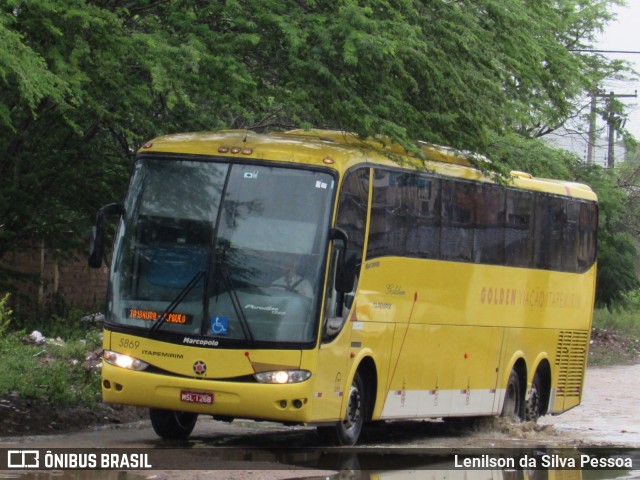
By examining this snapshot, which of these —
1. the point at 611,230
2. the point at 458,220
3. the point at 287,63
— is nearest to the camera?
the point at 287,63

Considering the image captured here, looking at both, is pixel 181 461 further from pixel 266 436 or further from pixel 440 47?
pixel 440 47

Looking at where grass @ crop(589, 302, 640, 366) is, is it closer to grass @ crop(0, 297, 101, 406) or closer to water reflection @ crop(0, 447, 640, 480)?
grass @ crop(0, 297, 101, 406)

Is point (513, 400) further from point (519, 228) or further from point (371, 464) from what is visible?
point (371, 464)

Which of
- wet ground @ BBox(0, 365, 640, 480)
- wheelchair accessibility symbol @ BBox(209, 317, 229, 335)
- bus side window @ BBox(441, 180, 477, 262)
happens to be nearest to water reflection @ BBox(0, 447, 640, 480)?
wet ground @ BBox(0, 365, 640, 480)

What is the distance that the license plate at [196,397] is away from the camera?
41.6 feet

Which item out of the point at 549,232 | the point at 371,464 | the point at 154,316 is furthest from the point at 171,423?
the point at 549,232

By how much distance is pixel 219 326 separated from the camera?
41.9ft

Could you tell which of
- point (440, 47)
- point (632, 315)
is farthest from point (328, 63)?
point (632, 315)

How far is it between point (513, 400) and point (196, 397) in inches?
291

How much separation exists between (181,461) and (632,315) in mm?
36457

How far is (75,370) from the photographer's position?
55.2 ft

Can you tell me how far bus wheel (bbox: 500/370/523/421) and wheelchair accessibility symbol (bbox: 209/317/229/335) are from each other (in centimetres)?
684

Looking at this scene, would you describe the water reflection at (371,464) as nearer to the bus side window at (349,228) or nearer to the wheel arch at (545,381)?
the bus side window at (349,228)

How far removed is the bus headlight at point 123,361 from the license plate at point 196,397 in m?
0.55
